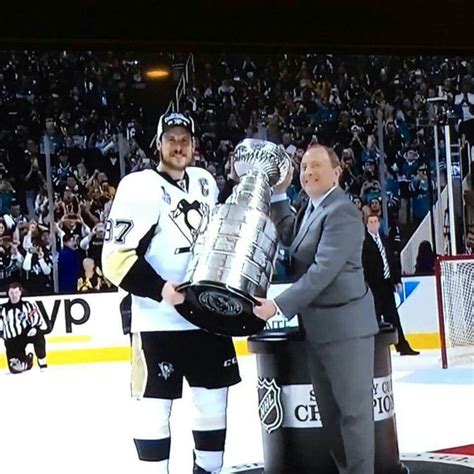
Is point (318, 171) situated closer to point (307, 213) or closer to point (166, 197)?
point (307, 213)

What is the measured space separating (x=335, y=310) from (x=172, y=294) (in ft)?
1.46

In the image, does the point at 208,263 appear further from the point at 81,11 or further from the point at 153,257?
the point at 81,11

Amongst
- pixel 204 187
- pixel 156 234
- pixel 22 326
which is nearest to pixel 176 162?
pixel 204 187

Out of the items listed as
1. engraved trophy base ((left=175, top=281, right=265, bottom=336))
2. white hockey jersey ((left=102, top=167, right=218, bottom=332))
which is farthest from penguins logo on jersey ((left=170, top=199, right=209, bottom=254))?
engraved trophy base ((left=175, top=281, right=265, bottom=336))

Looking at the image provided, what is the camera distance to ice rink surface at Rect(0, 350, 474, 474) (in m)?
2.84

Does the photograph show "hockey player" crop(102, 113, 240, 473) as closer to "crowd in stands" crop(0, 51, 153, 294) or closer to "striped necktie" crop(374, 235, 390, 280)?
"crowd in stands" crop(0, 51, 153, 294)

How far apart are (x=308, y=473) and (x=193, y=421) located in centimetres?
38

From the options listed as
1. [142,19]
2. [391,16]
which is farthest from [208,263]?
[391,16]

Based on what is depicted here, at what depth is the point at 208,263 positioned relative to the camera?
2551mm

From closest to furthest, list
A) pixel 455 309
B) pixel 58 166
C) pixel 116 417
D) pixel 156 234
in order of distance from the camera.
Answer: pixel 156 234
pixel 116 417
pixel 58 166
pixel 455 309

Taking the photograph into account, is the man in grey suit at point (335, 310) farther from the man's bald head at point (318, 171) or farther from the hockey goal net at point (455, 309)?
the hockey goal net at point (455, 309)

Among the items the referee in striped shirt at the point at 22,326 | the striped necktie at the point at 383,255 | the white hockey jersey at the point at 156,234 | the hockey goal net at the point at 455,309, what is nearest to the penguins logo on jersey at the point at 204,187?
the white hockey jersey at the point at 156,234

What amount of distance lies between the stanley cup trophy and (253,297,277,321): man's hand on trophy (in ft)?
0.05

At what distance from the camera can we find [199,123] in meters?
2.89
